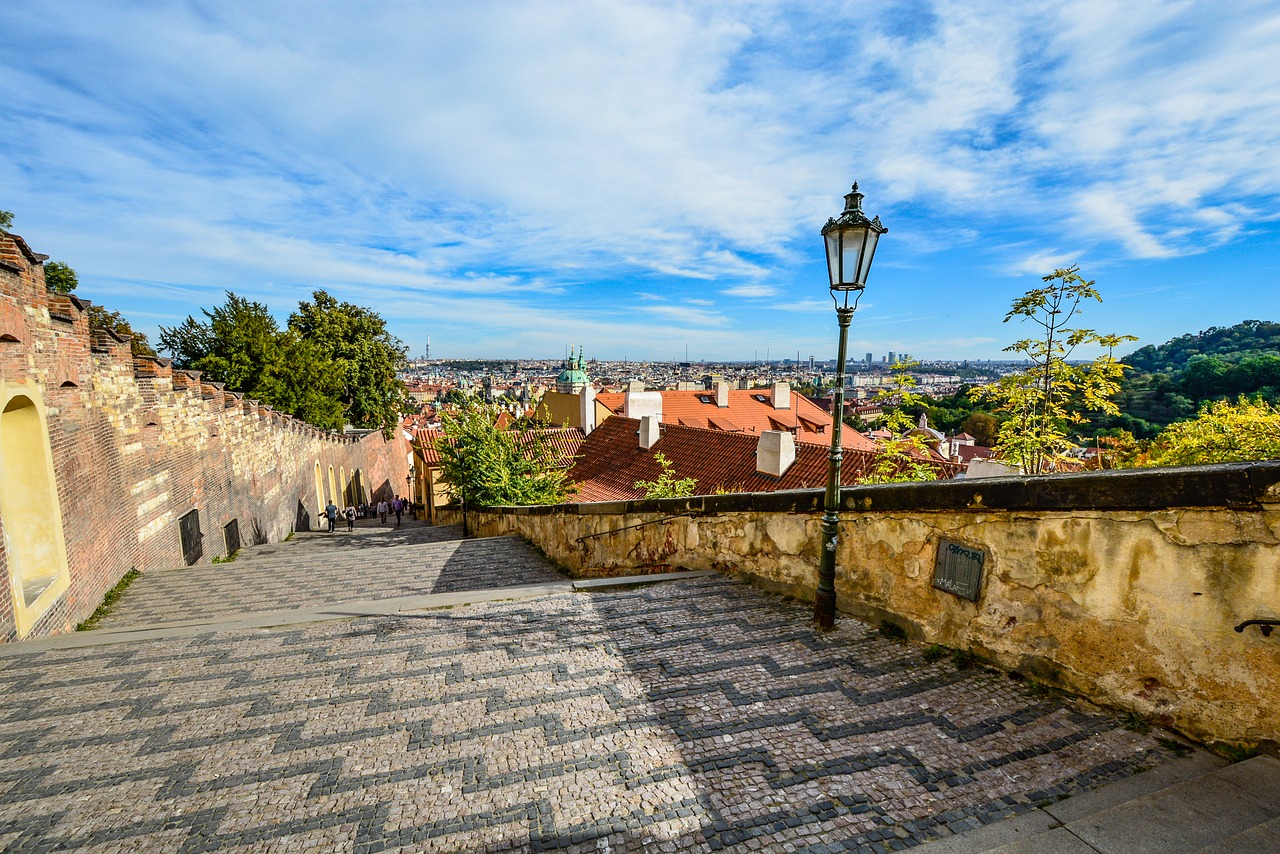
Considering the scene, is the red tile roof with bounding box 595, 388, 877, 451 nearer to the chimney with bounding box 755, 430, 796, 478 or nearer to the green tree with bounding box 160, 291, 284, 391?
the chimney with bounding box 755, 430, 796, 478

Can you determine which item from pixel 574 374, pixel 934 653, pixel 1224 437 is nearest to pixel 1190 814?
pixel 934 653

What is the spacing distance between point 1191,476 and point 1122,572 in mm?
578

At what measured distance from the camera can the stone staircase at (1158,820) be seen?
2.06 m

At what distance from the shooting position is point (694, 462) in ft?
52.1

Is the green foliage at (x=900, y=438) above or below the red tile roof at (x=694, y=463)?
above

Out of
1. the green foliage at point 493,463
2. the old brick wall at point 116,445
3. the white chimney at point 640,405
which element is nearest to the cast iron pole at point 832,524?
the old brick wall at point 116,445

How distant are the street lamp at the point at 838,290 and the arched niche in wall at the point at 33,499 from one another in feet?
24.8

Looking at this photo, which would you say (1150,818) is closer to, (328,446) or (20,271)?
(20,271)

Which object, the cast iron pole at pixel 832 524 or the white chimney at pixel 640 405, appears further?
the white chimney at pixel 640 405

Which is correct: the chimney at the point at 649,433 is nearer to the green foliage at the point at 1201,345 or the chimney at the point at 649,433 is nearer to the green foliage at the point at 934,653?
the green foliage at the point at 934,653

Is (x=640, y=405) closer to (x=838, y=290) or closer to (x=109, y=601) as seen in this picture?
(x=109, y=601)

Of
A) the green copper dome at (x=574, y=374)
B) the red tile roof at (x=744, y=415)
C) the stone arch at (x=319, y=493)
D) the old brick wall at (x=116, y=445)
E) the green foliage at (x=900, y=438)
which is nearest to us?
the old brick wall at (x=116, y=445)

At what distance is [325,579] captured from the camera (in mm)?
8586

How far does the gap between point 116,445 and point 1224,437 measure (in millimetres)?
15037
